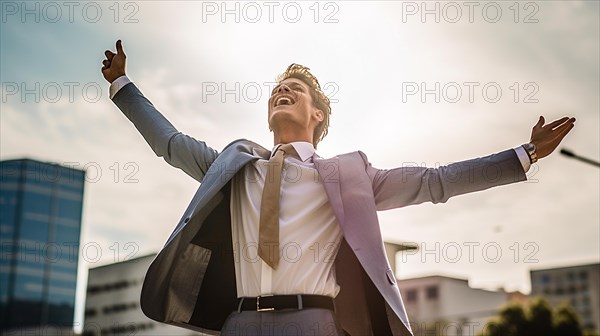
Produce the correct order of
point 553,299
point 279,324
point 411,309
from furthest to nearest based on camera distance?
1. point 553,299
2. point 411,309
3. point 279,324

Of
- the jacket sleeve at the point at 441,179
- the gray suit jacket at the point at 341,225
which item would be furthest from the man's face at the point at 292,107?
the jacket sleeve at the point at 441,179

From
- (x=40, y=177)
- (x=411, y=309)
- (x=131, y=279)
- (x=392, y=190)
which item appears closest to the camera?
(x=392, y=190)

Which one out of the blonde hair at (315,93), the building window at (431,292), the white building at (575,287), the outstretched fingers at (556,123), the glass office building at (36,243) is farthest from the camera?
the glass office building at (36,243)

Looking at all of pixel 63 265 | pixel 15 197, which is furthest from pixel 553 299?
pixel 15 197

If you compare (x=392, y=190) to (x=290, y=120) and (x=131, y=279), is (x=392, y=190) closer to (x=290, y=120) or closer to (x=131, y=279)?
(x=290, y=120)

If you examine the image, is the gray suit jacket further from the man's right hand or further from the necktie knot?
the man's right hand

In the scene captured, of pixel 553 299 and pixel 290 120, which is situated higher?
pixel 553 299

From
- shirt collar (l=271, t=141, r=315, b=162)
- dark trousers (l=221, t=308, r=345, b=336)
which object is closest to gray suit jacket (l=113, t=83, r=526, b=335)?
shirt collar (l=271, t=141, r=315, b=162)

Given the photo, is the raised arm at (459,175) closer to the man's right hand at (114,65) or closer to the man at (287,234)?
the man at (287,234)

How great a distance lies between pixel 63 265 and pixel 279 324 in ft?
446

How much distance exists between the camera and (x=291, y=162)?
4.91m

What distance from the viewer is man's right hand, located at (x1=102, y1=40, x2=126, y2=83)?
204 inches

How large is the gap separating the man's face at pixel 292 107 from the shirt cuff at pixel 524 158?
133cm

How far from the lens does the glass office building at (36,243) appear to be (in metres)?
129
